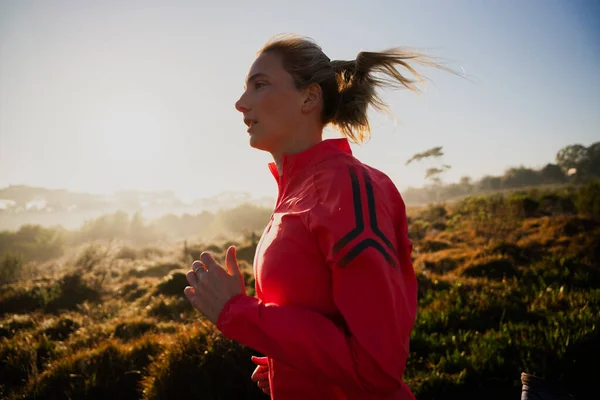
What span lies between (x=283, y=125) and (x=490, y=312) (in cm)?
573

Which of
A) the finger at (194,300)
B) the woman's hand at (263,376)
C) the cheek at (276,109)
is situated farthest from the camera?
the woman's hand at (263,376)

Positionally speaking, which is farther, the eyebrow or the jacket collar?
the eyebrow

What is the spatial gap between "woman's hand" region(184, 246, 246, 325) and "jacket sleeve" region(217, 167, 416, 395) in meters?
0.08

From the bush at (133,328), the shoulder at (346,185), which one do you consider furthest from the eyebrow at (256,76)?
the bush at (133,328)

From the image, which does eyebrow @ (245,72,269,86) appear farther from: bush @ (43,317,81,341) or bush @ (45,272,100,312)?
bush @ (45,272,100,312)

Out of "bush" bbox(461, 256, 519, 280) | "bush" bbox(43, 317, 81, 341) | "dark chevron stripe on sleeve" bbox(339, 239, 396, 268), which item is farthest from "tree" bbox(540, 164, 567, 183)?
"dark chevron stripe on sleeve" bbox(339, 239, 396, 268)

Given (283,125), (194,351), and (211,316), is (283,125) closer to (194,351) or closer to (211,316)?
(211,316)

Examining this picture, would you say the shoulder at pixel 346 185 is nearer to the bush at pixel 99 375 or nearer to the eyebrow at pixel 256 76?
the eyebrow at pixel 256 76

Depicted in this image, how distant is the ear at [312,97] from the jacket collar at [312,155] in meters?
0.26

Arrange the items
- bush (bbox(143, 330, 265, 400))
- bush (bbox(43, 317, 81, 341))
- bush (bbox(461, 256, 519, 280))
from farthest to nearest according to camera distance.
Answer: bush (bbox(43, 317, 81, 341)) < bush (bbox(461, 256, 519, 280)) < bush (bbox(143, 330, 265, 400))

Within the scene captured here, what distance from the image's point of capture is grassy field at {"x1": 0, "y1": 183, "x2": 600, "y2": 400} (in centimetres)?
395

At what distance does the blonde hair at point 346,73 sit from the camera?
179 centimetres

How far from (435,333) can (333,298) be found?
4.42 metres

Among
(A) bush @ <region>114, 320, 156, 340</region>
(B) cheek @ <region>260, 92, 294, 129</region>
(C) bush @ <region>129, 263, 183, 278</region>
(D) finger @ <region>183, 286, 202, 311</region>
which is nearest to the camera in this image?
(D) finger @ <region>183, 286, 202, 311</region>
